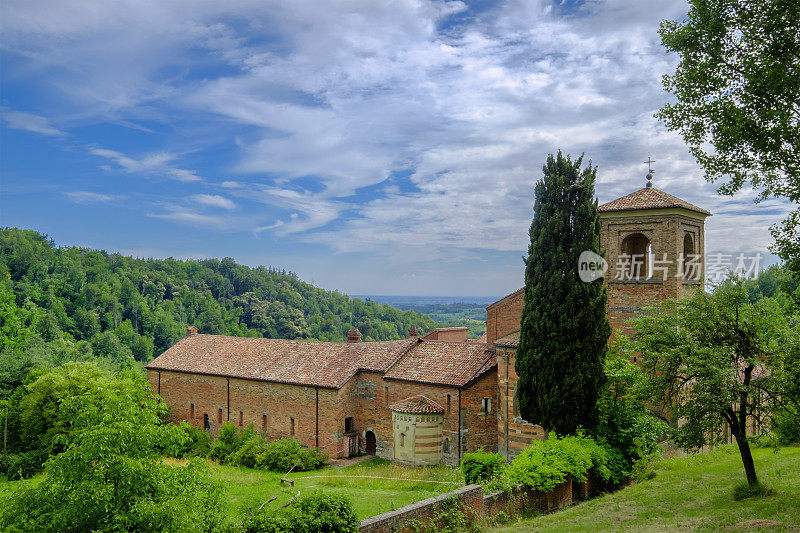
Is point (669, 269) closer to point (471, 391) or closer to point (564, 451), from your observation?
point (564, 451)

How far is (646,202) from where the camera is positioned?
71.5 feet

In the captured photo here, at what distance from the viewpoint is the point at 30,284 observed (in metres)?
76.2

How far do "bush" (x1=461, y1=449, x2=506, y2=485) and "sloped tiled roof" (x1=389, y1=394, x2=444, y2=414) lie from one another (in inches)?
336

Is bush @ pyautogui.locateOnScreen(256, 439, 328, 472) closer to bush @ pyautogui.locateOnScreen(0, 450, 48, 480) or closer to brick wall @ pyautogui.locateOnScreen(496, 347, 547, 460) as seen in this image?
brick wall @ pyautogui.locateOnScreen(496, 347, 547, 460)

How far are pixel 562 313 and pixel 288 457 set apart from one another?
55.5 ft

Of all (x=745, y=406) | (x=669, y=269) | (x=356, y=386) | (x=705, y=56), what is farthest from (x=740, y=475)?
(x=356, y=386)

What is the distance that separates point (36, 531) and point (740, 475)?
20.3m

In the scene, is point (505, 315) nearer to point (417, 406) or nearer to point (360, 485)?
point (417, 406)

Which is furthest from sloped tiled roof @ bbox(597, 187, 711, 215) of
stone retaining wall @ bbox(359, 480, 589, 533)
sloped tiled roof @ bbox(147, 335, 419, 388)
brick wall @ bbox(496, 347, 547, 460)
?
sloped tiled roof @ bbox(147, 335, 419, 388)

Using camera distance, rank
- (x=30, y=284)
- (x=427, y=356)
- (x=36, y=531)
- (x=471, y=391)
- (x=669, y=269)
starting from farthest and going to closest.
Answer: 1. (x=30, y=284)
2. (x=427, y=356)
3. (x=471, y=391)
4. (x=669, y=269)
5. (x=36, y=531)

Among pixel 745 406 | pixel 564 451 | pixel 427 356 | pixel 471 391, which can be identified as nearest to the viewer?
pixel 745 406

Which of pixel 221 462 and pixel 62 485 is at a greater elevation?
pixel 62 485

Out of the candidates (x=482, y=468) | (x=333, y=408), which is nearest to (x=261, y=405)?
(x=333, y=408)

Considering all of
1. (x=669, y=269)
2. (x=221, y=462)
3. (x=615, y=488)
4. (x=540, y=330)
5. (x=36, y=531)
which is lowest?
(x=221, y=462)
